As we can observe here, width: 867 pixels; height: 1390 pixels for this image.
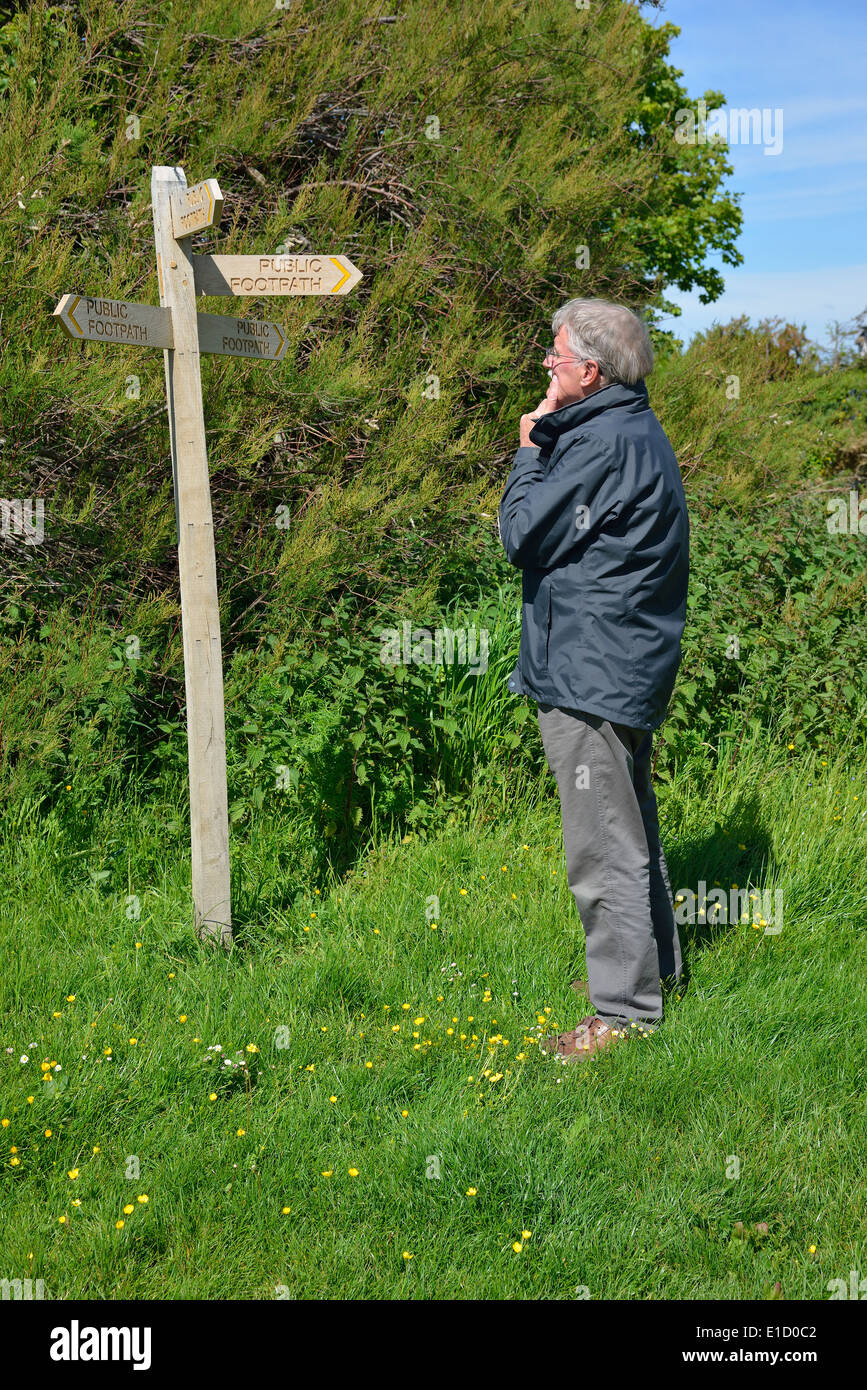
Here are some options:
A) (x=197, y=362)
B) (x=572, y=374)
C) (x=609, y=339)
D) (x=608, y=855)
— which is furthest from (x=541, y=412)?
(x=608, y=855)

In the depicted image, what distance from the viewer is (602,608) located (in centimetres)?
297

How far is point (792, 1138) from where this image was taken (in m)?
2.79

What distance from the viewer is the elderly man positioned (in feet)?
9.70

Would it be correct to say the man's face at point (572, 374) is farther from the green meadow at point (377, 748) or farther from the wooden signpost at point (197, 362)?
the green meadow at point (377, 748)

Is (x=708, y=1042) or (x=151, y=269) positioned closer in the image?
(x=708, y=1042)

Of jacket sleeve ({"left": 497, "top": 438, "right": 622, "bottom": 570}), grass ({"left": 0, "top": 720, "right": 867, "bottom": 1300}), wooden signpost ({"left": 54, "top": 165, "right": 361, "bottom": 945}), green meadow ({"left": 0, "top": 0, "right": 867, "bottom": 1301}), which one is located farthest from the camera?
wooden signpost ({"left": 54, "top": 165, "right": 361, "bottom": 945})

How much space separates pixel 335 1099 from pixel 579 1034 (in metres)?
0.75

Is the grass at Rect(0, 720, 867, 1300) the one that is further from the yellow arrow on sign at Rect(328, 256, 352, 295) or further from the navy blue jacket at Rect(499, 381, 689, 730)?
the yellow arrow on sign at Rect(328, 256, 352, 295)

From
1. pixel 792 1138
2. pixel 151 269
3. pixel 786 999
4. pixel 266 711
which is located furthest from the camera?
pixel 151 269

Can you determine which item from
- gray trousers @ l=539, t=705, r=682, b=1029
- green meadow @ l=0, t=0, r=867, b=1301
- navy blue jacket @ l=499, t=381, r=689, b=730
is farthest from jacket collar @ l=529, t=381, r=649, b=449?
green meadow @ l=0, t=0, r=867, b=1301

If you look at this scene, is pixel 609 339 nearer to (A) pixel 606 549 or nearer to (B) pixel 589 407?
(B) pixel 589 407

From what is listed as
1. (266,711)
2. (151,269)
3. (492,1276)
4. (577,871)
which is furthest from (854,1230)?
(151,269)
